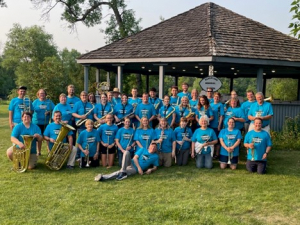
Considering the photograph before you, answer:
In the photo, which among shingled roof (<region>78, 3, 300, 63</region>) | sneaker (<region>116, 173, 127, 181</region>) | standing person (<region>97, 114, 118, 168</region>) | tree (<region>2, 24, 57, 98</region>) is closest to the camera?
sneaker (<region>116, 173, 127, 181</region>)

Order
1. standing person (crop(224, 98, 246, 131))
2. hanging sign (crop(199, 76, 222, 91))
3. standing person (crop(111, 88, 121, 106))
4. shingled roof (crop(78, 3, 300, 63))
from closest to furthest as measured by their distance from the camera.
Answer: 1. standing person (crop(224, 98, 246, 131))
2. standing person (crop(111, 88, 121, 106))
3. hanging sign (crop(199, 76, 222, 91))
4. shingled roof (crop(78, 3, 300, 63))

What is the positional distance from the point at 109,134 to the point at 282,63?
7788 millimetres

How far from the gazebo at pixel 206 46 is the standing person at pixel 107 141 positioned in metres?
4.91

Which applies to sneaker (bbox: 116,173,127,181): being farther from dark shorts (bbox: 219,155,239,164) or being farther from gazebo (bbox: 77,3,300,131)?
gazebo (bbox: 77,3,300,131)

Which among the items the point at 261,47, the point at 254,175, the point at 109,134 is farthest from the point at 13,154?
the point at 261,47

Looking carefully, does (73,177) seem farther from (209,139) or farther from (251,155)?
(251,155)

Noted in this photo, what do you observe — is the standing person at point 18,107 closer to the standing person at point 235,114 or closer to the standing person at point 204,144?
the standing person at point 204,144

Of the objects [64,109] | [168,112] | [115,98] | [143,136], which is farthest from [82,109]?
[168,112]

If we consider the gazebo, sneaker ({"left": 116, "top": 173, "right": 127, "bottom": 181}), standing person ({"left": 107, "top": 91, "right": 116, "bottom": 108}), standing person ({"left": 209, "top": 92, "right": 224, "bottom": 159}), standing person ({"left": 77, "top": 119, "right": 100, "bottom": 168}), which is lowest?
sneaker ({"left": 116, "top": 173, "right": 127, "bottom": 181})

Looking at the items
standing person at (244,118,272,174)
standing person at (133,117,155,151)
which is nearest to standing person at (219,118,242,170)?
standing person at (244,118,272,174)

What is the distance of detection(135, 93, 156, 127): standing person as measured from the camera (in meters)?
8.05

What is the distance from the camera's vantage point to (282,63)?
11.8 meters

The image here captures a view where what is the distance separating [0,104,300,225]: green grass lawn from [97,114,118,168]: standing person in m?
0.34

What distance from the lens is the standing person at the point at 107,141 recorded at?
7219 millimetres
